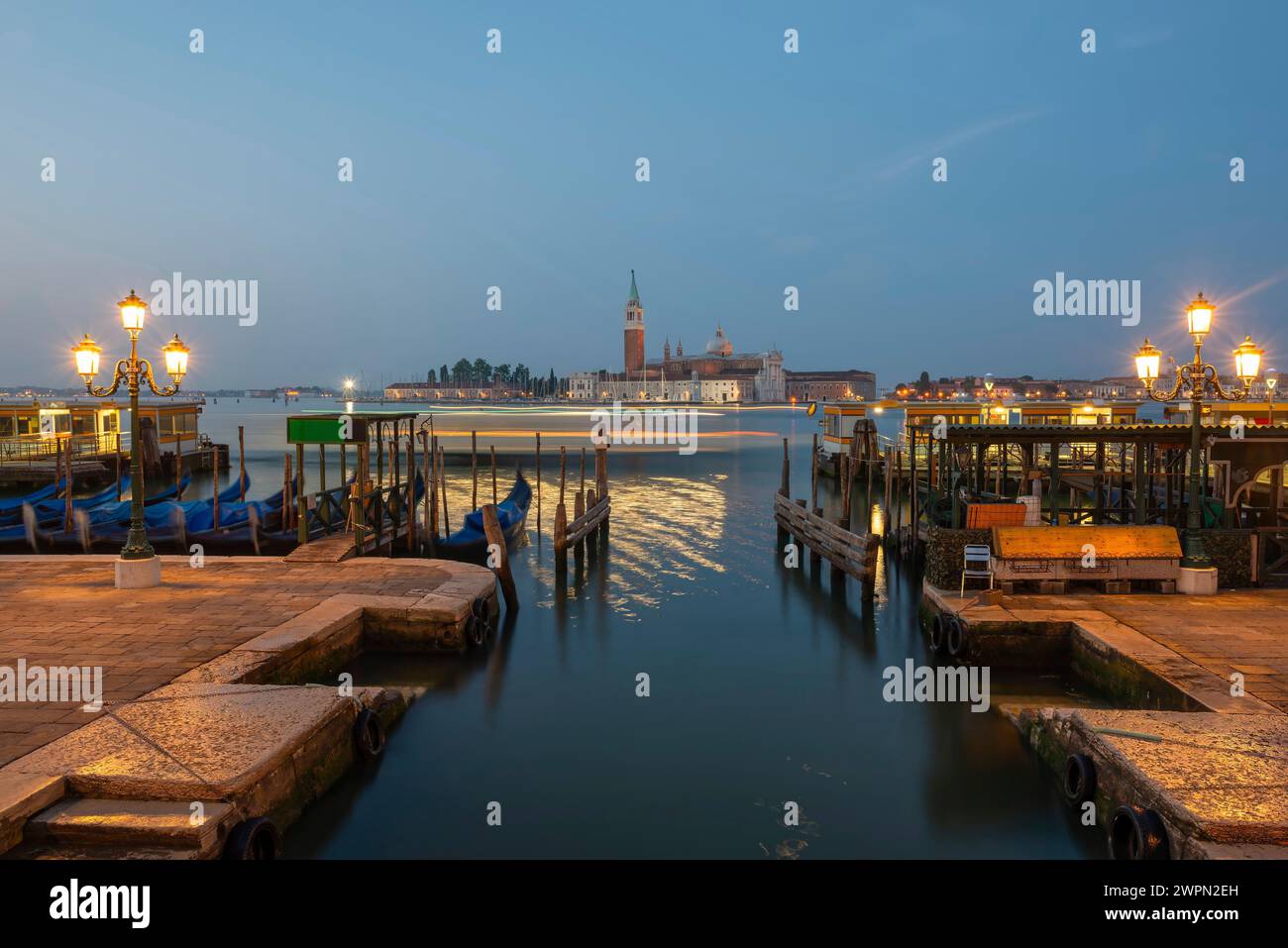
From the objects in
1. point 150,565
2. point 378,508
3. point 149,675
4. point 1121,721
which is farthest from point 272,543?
point 1121,721

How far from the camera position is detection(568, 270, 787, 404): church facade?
160875mm

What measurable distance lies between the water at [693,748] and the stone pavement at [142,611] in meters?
1.40

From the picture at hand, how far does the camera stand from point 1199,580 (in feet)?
31.9

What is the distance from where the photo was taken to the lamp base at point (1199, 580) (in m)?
9.72

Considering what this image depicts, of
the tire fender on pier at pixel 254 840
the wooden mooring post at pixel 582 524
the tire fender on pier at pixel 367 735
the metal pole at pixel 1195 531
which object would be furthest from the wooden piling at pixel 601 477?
the tire fender on pier at pixel 254 840

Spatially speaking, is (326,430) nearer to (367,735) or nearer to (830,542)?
(367,735)

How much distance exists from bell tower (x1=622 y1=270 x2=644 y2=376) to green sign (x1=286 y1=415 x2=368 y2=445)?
152172 mm

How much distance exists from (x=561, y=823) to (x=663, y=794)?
921mm

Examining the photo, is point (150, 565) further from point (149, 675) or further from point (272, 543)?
point (272, 543)

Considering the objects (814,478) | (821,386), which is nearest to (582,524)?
(814,478)

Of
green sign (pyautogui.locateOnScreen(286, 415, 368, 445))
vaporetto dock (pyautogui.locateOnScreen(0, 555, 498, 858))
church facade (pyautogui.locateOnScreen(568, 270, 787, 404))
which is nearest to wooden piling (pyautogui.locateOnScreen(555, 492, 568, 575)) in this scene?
vaporetto dock (pyautogui.locateOnScreen(0, 555, 498, 858))

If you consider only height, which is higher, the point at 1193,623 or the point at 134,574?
the point at 134,574

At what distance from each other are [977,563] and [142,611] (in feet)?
29.7

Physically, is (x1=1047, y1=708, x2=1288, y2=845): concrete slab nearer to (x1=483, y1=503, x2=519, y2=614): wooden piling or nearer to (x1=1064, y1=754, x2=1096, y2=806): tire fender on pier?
(x1=1064, y1=754, x2=1096, y2=806): tire fender on pier
